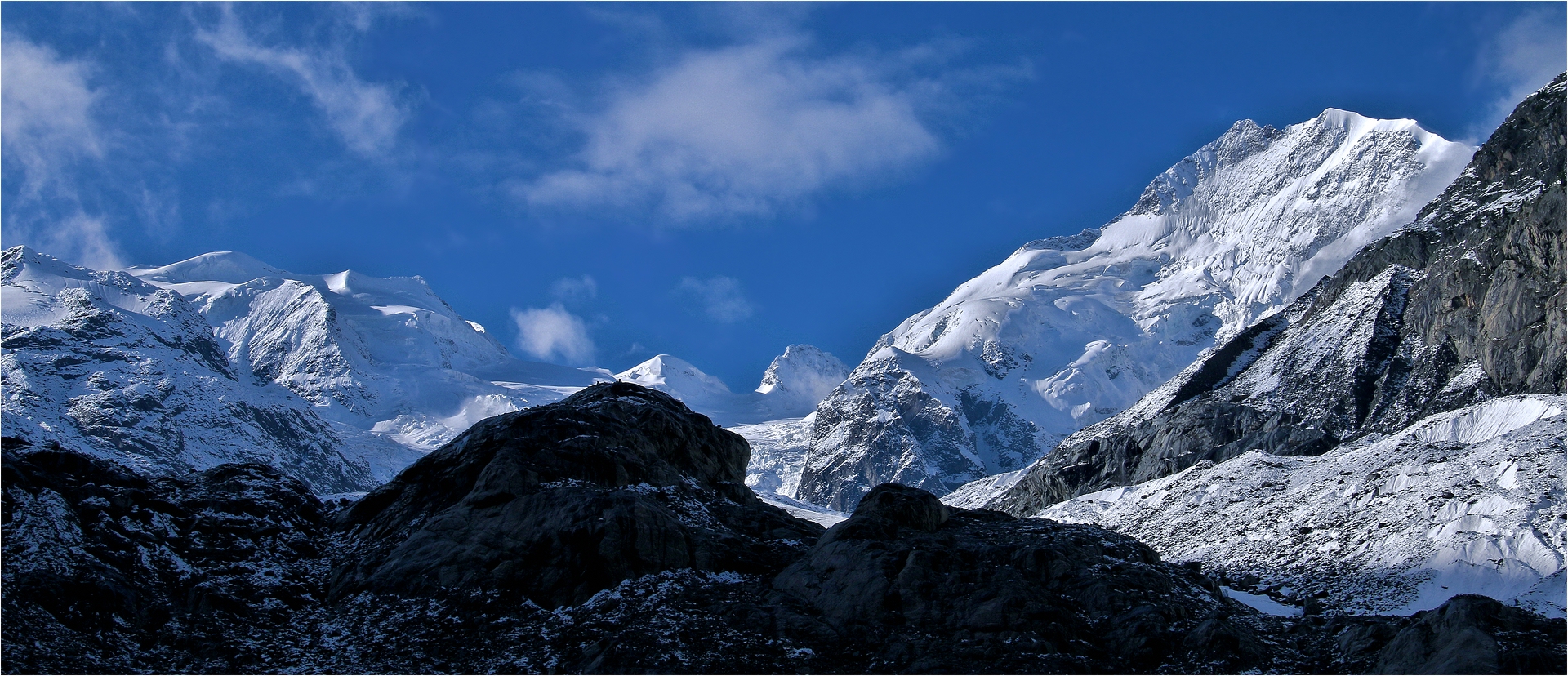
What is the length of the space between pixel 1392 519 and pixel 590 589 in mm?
37328

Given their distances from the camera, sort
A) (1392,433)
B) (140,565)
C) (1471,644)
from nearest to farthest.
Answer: (1471,644)
(140,565)
(1392,433)

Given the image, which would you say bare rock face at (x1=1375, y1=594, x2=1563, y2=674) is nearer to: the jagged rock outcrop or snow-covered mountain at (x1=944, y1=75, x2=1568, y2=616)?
snow-covered mountain at (x1=944, y1=75, x2=1568, y2=616)

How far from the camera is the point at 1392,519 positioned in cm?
5422

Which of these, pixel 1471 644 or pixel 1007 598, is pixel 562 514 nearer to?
pixel 1007 598

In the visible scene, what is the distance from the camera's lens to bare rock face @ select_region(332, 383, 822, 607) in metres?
37.4

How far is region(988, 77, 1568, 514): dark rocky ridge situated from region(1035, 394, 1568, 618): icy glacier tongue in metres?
16.9

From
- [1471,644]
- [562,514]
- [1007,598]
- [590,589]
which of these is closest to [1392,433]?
[1471,644]

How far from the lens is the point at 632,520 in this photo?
3906 centimetres

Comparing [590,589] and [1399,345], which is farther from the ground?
[1399,345]

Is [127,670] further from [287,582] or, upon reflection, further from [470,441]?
[470,441]

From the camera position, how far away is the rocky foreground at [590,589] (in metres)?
32.7

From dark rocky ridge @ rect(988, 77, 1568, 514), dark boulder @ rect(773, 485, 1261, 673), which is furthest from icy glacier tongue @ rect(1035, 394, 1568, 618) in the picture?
dark rocky ridge @ rect(988, 77, 1568, 514)

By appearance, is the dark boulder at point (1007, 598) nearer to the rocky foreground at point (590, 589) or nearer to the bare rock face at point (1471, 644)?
the rocky foreground at point (590, 589)

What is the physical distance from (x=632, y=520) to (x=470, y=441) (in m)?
9.71
